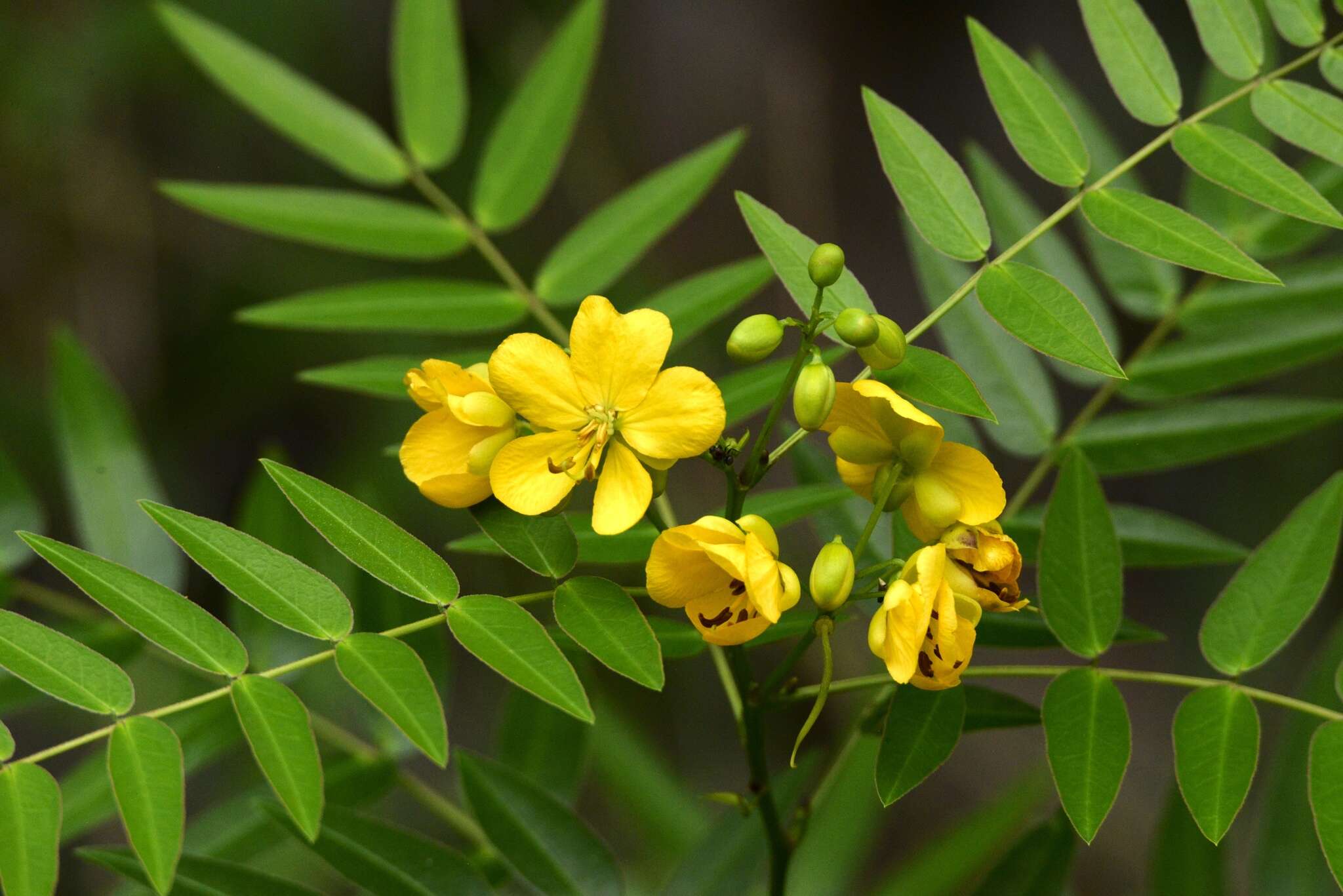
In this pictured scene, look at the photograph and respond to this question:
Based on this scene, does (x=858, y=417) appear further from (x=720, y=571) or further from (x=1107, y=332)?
(x=1107, y=332)

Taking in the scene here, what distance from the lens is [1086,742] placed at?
1259mm

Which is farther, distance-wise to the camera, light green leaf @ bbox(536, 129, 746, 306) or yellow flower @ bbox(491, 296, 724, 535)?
light green leaf @ bbox(536, 129, 746, 306)

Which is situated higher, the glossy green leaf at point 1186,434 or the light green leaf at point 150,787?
the light green leaf at point 150,787

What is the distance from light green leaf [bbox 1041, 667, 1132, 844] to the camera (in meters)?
1.20

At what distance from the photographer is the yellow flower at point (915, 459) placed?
118 centimetres

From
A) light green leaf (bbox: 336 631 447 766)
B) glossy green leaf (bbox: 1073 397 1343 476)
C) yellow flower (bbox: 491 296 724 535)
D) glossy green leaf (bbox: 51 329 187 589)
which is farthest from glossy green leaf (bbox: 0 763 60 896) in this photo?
glossy green leaf (bbox: 1073 397 1343 476)

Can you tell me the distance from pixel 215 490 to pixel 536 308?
2.97 meters

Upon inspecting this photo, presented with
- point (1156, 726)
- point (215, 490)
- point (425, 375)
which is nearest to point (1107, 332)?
point (425, 375)

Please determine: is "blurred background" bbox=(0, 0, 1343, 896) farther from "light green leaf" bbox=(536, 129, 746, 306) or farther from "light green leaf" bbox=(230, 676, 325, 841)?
"light green leaf" bbox=(230, 676, 325, 841)

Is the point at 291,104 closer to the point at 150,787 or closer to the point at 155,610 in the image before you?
the point at 155,610

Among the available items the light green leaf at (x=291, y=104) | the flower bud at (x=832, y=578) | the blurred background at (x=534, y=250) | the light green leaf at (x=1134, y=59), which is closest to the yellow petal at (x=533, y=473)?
the flower bud at (x=832, y=578)

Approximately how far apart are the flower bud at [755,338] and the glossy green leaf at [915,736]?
0.40 m

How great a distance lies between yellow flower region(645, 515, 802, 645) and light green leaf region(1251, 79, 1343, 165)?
82 cm

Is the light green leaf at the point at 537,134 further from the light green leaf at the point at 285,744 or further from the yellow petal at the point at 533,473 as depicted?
the light green leaf at the point at 285,744
